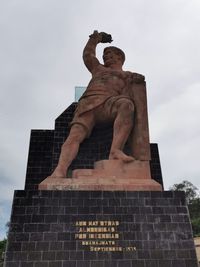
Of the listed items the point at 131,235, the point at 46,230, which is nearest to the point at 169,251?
the point at 131,235

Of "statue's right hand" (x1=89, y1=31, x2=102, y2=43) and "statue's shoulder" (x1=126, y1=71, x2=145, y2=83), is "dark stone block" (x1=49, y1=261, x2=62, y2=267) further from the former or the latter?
"statue's right hand" (x1=89, y1=31, x2=102, y2=43)

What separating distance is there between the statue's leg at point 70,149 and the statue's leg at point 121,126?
0.90 m

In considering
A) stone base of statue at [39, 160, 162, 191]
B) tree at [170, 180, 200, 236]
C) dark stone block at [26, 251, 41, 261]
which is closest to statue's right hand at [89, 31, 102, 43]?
stone base of statue at [39, 160, 162, 191]

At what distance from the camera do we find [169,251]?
6414 millimetres

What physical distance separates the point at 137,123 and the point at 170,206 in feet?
8.15

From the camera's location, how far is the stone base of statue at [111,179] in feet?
23.7

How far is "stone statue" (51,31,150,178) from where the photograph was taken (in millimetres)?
8008

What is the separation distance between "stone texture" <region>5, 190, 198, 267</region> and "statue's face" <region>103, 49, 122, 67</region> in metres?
4.38

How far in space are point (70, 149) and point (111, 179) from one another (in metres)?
1.37

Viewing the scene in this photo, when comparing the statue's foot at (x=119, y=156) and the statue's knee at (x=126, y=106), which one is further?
the statue's knee at (x=126, y=106)

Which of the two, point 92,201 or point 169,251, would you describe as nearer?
point 169,251

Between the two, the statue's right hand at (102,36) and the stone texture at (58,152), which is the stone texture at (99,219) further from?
the statue's right hand at (102,36)

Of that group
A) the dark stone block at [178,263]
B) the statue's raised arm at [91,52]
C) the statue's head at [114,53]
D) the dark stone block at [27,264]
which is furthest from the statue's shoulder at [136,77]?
the dark stone block at [27,264]

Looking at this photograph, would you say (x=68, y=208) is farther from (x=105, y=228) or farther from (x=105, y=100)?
(x=105, y=100)
